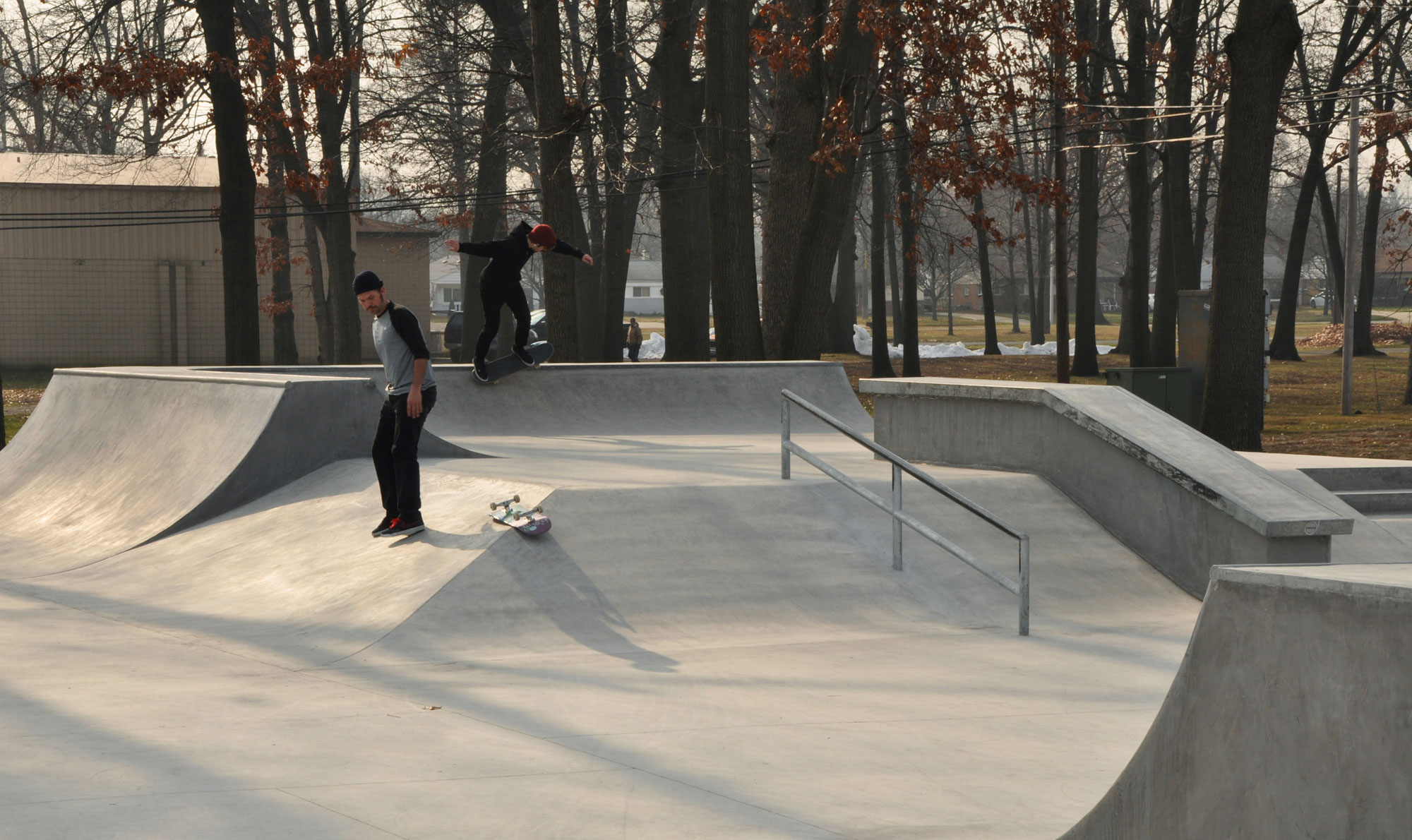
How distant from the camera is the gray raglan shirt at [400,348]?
7.81 meters

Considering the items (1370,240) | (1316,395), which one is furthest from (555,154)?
(1370,240)

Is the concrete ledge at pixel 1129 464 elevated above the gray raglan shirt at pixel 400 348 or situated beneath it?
situated beneath

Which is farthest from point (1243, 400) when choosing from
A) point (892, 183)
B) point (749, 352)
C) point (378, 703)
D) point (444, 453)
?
point (892, 183)

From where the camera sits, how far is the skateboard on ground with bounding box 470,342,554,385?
41.4ft

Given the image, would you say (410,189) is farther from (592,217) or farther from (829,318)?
(829,318)

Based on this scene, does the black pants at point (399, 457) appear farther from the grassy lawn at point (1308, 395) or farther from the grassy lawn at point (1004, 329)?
the grassy lawn at point (1004, 329)

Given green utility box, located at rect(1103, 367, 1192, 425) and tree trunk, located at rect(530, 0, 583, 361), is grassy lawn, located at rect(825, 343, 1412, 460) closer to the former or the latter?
green utility box, located at rect(1103, 367, 1192, 425)

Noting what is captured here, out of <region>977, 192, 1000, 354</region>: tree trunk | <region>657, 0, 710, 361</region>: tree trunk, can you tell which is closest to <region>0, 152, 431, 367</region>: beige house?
<region>657, 0, 710, 361</region>: tree trunk

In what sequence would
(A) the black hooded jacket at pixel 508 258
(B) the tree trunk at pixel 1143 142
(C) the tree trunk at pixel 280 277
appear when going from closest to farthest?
(A) the black hooded jacket at pixel 508 258
(B) the tree trunk at pixel 1143 142
(C) the tree trunk at pixel 280 277

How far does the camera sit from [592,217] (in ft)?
104

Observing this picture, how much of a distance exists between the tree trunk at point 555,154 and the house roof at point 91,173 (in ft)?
67.3

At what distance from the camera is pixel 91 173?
34.1m

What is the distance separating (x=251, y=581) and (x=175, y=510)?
2.10 m

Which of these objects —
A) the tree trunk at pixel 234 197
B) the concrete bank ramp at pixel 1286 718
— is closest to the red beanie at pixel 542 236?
the tree trunk at pixel 234 197
